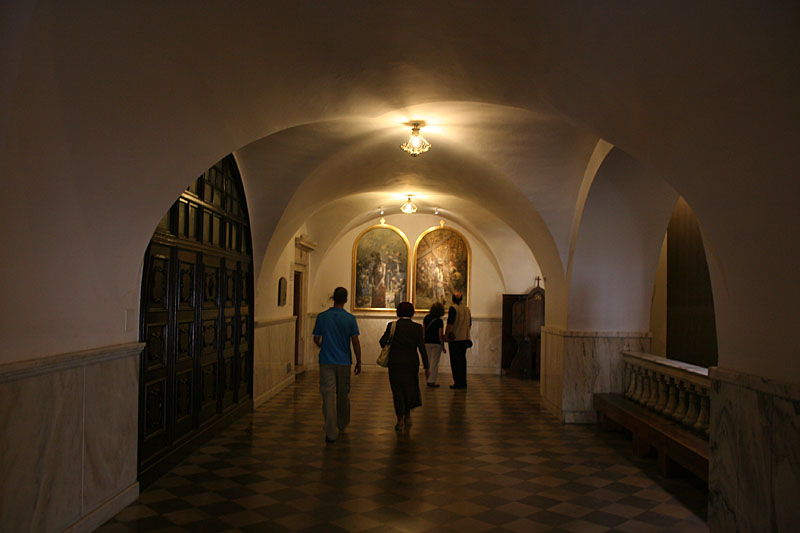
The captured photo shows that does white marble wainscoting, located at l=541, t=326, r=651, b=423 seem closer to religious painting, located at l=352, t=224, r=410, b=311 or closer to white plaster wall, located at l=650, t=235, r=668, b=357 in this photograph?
white plaster wall, located at l=650, t=235, r=668, b=357

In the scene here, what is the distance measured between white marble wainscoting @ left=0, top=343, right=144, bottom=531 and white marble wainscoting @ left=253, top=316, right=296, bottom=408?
14.9ft

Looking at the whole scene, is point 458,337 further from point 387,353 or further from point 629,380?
point 387,353

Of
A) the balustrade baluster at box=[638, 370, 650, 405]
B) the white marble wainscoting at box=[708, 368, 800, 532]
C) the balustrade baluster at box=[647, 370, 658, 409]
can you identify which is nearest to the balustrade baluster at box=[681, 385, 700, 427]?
the balustrade baluster at box=[647, 370, 658, 409]

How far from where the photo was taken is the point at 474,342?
650 inches

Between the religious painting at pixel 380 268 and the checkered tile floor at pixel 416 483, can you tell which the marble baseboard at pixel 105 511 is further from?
the religious painting at pixel 380 268

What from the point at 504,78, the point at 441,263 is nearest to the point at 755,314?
the point at 504,78

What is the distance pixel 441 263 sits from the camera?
56.0 ft

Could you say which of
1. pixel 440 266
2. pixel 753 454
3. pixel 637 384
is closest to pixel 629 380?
pixel 637 384

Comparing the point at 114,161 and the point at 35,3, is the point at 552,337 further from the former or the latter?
the point at 35,3

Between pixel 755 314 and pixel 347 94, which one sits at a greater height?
pixel 347 94

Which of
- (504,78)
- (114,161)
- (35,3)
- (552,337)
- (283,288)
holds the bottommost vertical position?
(552,337)

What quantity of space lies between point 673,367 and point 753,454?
9.64 ft

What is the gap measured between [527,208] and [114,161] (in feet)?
20.3

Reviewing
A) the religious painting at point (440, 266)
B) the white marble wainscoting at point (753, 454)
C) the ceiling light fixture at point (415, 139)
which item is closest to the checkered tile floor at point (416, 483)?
the white marble wainscoting at point (753, 454)
